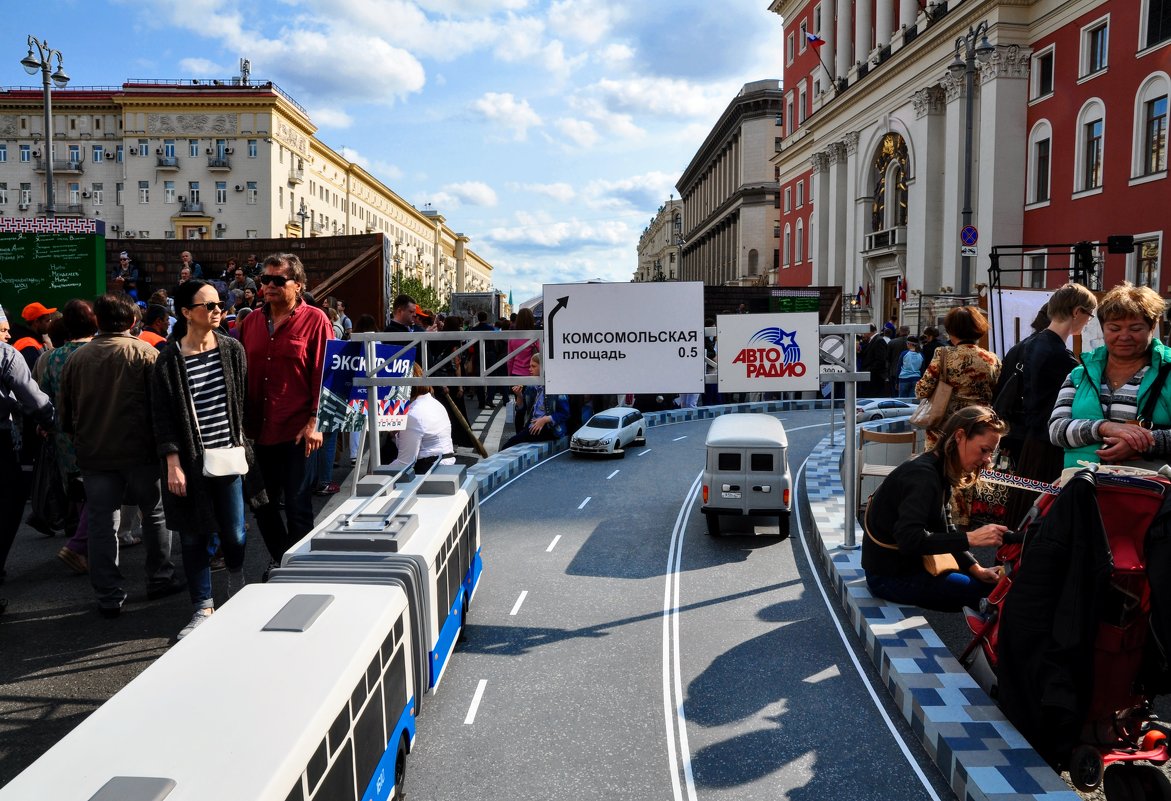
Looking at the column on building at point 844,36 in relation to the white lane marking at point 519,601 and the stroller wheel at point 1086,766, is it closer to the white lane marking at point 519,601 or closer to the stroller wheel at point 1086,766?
the white lane marking at point 519,601

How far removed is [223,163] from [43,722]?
272 ft

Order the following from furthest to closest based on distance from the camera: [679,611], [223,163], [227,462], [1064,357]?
[223,163], [679,611], [1064,357], [227,462]

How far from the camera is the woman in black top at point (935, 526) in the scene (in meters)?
5.33

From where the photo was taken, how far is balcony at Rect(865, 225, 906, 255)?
4103 cm

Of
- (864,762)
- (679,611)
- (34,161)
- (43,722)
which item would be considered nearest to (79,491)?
(43,722)

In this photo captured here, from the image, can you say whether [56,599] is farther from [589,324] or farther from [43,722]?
[589,324]

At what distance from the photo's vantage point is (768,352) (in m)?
8.27

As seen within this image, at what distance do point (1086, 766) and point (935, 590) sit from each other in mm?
1833

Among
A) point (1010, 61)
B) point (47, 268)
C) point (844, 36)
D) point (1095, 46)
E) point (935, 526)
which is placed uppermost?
point (844, 36)

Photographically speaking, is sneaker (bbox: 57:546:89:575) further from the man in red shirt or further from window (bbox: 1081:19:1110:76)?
window (bbox: 1081:19:1110:76)

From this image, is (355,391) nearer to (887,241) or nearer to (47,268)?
(47,268)

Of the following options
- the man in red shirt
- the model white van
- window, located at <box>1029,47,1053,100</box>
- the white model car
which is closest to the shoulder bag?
the model white van

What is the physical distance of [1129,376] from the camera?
205 inches

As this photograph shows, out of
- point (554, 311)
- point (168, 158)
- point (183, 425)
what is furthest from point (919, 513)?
point (168, 158)
